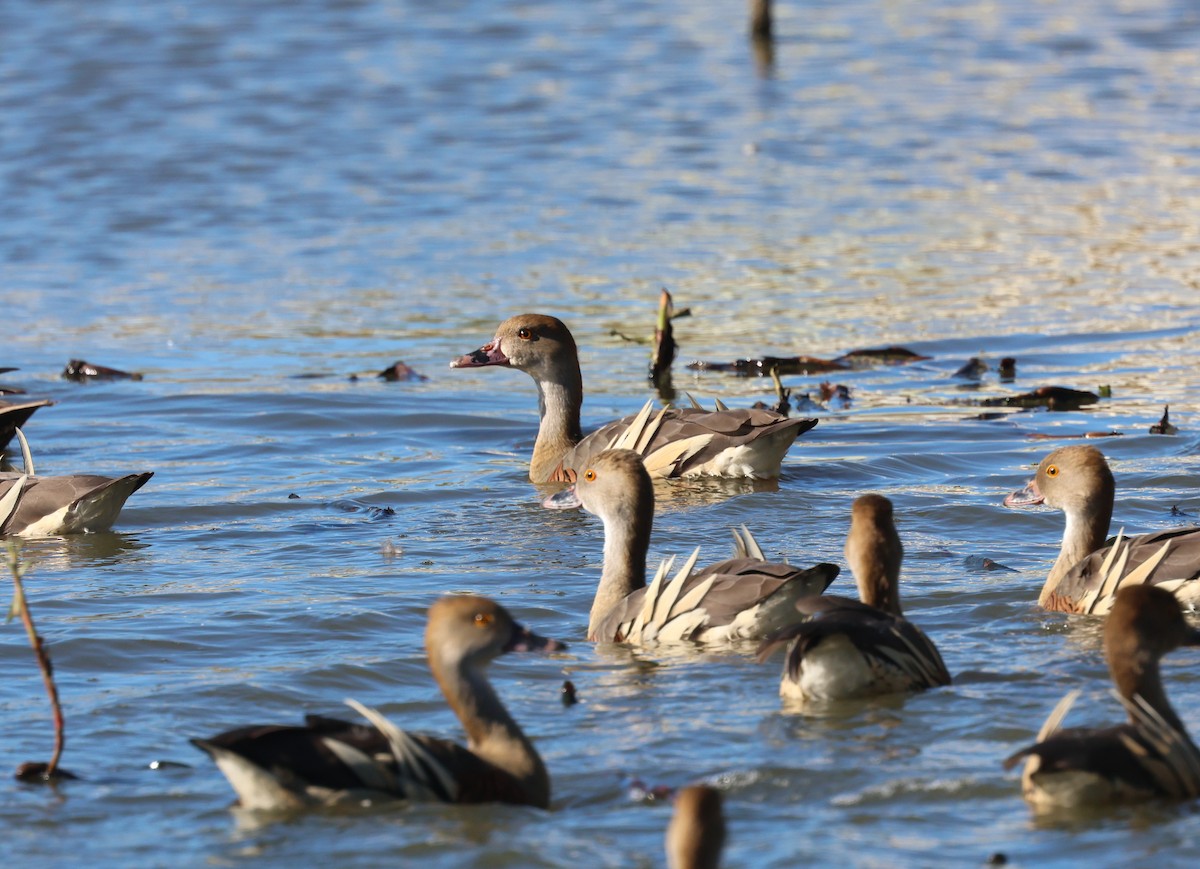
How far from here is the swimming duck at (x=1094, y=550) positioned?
8320mm

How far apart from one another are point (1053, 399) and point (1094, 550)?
4536mm

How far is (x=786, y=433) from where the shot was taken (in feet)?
37.9

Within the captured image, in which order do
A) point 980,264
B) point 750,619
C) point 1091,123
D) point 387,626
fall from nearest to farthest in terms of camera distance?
point 750,619, point 387,626, point 980,264, point 1091,123

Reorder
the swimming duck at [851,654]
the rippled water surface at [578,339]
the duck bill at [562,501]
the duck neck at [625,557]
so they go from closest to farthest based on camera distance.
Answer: the rippled water surface at [578,339], the swimming duck at [851,654], the duck neck at [625,557], the duck bill at [562,501]

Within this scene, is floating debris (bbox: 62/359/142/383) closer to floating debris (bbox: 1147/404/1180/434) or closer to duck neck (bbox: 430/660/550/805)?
floating debris (bbox: 1147/404/1180/434)

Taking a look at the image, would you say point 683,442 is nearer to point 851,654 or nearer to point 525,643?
point 851,654

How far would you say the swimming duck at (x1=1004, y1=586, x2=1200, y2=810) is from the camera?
5.96 meters

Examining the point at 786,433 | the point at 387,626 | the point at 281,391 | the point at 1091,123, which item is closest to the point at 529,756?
the point at 387,626

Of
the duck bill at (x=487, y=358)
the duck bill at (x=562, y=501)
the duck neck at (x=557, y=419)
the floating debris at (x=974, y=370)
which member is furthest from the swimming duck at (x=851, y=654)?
the floating debris at (x=974, y=370)

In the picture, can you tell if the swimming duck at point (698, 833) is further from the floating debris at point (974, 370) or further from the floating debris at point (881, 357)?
the floating debris at point (881, 357)

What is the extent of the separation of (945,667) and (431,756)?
2.42 m

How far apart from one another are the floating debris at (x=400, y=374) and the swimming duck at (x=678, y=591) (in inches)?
260

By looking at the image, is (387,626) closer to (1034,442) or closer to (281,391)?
(1034,442)

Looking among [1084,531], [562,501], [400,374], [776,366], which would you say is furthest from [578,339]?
[1084,531]
